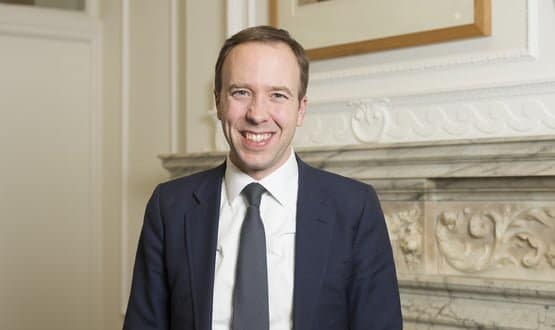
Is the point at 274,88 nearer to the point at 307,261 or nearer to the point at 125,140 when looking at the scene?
the point at 307,261

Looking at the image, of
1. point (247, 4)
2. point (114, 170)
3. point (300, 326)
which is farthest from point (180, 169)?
Answer: point (300, 326)

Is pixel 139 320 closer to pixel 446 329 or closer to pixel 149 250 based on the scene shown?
pixel 149 250

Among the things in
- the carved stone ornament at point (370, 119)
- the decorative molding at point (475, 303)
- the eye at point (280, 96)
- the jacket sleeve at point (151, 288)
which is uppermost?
the carved stone ornament at point (370, 119)

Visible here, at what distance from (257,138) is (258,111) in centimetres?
7

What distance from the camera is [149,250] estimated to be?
1.94m

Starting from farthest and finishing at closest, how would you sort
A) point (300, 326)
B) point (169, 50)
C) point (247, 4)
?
point (169, 50) < point (247, 4) < point (300, 326)

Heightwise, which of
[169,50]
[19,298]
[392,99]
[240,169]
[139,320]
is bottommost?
[19,298]

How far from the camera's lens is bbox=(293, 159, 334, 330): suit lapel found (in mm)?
1797

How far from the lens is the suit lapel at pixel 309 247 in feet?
5.90

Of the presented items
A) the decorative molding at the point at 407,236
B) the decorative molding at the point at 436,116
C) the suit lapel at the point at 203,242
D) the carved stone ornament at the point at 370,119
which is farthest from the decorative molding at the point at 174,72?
the suit lapel at the point at 203,242

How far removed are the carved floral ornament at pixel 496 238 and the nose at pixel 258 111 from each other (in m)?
1.28

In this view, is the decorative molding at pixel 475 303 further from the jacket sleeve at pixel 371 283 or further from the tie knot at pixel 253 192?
the tie knot at pixel 253 192

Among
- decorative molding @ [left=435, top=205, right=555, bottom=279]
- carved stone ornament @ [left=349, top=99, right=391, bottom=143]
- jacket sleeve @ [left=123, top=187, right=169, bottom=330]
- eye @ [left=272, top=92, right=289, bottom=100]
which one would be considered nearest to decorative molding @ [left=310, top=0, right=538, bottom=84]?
carved stone ornament @ [left=349, top=99, right=391, bottom=143]

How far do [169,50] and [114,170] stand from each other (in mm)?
885
